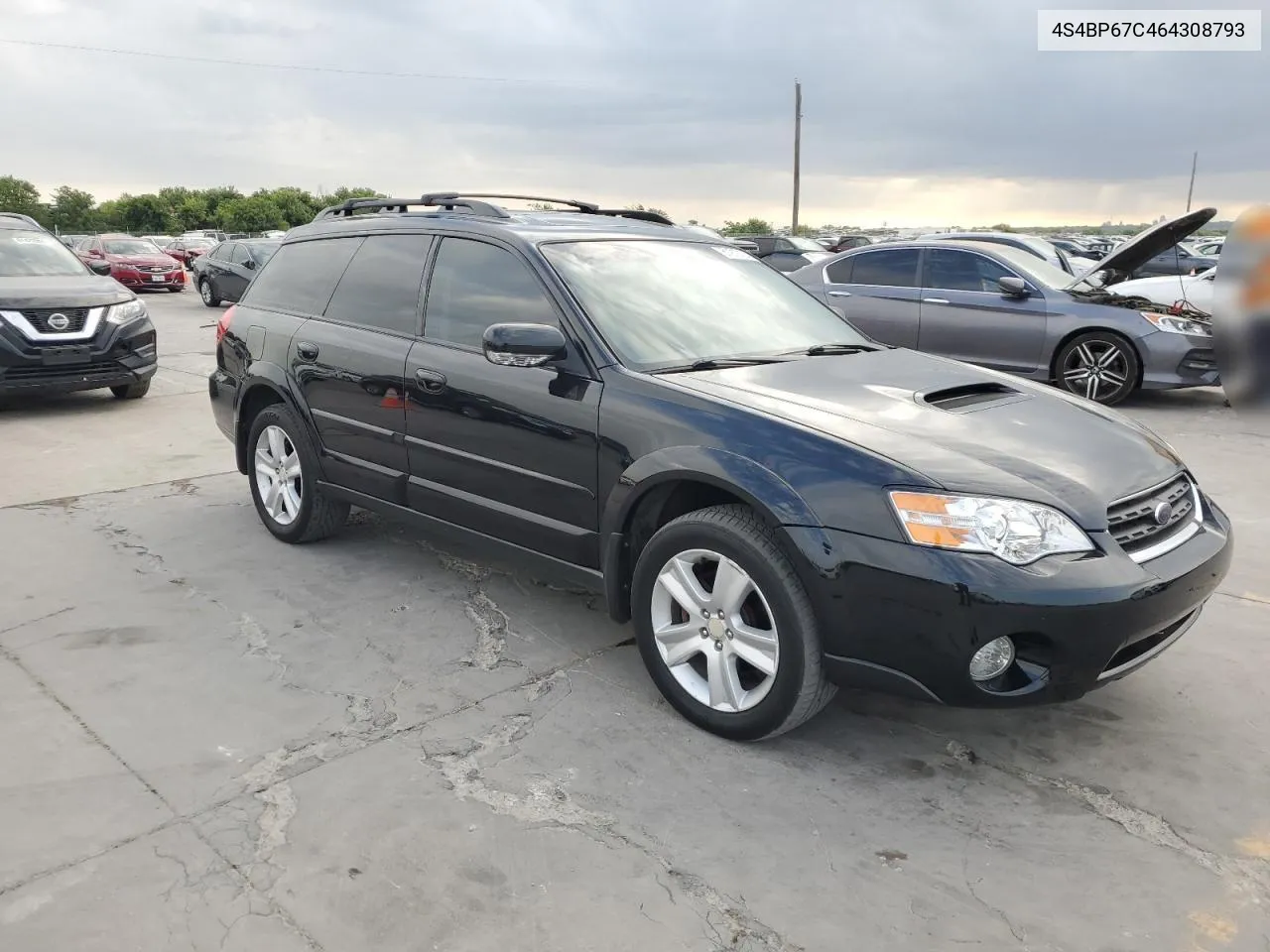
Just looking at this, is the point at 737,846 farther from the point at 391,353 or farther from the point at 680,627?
the point at 391,353

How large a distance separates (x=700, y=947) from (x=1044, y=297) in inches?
323

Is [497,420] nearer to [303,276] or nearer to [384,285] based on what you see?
[384,285]

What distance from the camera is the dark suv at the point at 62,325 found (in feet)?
27.2

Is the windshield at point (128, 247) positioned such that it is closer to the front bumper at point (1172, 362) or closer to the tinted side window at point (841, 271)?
the tinted side window at point (841, 271)

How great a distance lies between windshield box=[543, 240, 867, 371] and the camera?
145 inches

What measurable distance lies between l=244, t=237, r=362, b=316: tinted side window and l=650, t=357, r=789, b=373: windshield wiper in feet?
6.63

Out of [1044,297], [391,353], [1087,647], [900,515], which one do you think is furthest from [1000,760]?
[1044,297]

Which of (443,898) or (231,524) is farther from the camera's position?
(231,524)

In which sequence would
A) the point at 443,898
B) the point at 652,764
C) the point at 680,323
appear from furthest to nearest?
the point at 680,323
the point at 652,764
the point at 443,898

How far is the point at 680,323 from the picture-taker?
3828mm

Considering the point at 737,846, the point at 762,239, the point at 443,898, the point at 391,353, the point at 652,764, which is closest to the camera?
the point at 443,898

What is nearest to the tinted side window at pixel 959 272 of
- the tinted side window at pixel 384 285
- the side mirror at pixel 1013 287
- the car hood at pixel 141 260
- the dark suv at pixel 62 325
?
the side mirror at pixel 1013 287

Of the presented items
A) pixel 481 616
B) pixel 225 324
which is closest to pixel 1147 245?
pixel 481 616

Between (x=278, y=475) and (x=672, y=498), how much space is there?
261 centimetres
